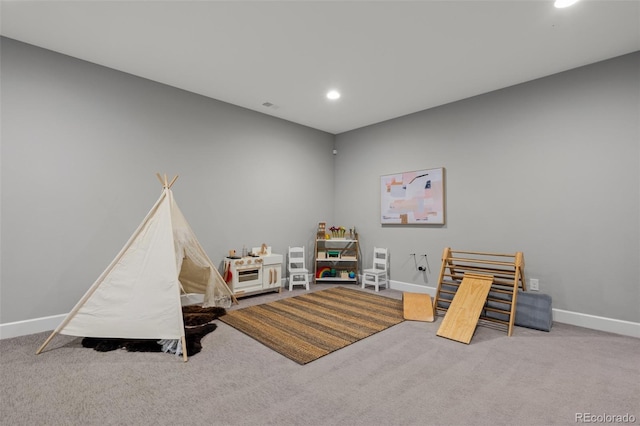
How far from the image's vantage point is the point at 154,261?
2633 millimetres

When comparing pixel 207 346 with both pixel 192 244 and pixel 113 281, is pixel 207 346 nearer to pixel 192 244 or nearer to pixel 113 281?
pixel 113 281

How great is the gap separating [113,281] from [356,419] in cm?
230

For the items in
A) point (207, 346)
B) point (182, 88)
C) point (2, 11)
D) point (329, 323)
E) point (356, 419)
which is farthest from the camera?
point (182, 88)

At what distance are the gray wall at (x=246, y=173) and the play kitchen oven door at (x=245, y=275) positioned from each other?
1.17 ft

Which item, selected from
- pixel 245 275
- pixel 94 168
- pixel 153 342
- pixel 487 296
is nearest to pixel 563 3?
pixel 487 296

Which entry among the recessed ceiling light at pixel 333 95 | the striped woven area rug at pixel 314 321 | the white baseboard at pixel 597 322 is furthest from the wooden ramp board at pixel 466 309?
the recessed ceiling light at pixel 333 95

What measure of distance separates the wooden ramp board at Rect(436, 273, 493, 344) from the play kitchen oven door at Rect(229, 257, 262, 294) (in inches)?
101

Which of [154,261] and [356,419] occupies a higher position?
[154,261]

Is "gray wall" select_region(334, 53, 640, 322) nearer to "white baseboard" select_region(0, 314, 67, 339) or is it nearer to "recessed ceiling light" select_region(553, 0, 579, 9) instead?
"recessed ceiling light" select_region(553, 0, 579, 9)

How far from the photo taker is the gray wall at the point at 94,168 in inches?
112

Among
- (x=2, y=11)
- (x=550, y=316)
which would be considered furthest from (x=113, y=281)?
(x=550, y=316)

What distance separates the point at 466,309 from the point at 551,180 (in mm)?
1862

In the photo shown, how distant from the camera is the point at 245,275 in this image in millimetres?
4215

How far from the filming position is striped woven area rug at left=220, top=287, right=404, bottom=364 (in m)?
2.66
